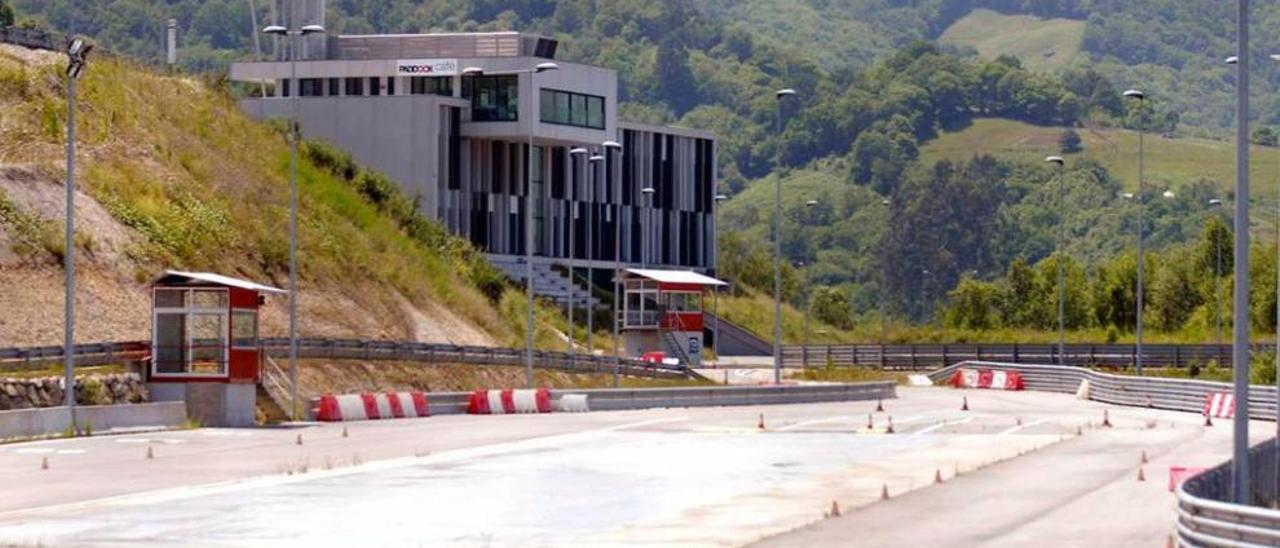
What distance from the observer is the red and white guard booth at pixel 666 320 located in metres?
106

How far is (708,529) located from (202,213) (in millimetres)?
54201

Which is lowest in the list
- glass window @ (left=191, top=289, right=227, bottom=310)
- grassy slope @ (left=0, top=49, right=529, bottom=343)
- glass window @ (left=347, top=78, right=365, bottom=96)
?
glass window @ (left=191, top=289, right=227, bottom=310)

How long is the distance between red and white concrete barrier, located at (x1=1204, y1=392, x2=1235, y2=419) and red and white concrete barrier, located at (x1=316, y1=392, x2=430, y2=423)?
68.4 feet

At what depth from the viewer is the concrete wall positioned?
48781 mm

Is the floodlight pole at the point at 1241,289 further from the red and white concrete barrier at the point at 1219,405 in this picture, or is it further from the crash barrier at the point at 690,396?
the crash barrier at the point at 690,396

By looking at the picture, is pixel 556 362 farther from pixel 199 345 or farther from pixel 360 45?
pixel 360 45

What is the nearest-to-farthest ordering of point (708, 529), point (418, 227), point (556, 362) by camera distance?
1. point (708, 529)
2. point (556, 362)
3. point (418, 227)

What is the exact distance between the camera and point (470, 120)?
115812 mm

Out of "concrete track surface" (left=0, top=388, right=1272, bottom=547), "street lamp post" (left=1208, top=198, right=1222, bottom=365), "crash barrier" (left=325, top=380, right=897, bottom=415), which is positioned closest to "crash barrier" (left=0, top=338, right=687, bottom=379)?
"concrete track surface" (left=0, top=388, right=1272, bottom=547)

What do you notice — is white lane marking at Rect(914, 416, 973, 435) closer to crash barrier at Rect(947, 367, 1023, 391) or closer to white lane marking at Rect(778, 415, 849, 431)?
white lane marking at Rect(778, 415, 849, 431)

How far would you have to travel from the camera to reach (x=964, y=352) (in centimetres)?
11600

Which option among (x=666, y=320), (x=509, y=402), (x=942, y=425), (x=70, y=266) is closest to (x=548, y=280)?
(x=666, y=320)

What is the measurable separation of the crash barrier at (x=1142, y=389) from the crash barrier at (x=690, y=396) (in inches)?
278

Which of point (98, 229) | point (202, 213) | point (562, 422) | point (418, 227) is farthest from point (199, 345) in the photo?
point (418, 227)
